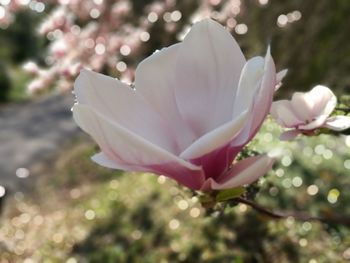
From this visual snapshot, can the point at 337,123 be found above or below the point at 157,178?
above

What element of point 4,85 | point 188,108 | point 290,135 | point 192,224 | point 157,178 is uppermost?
A: point 188,108

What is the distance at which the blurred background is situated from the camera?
213 centimetres

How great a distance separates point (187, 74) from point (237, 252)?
4.98ft

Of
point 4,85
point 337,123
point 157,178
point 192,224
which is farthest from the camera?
point 4,85

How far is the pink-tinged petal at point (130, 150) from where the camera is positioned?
0.55m

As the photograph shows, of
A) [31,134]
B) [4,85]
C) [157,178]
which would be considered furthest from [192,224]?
[4,85]

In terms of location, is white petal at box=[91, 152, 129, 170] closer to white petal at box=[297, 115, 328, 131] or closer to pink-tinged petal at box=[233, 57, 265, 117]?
pink-tinged petal at box=[233, 57, 265, 117]

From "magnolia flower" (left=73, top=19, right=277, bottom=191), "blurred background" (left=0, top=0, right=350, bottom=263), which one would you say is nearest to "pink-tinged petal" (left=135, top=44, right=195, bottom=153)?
"magnolia flower" (left=73, top=19, right=277, bottom=191)

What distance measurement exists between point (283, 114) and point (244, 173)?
22cm

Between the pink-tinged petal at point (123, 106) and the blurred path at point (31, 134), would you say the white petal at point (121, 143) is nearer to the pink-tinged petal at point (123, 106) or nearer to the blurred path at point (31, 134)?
the pink-tinged petal at point (123, 106)

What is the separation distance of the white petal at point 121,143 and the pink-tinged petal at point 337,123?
0.82ft

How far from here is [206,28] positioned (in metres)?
0.65

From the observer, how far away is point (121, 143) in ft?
1.84

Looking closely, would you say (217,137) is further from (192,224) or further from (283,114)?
(192,224)
